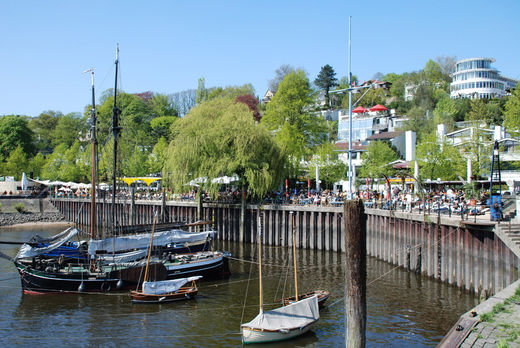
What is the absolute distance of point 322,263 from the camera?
128ft

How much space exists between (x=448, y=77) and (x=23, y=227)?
11443cm

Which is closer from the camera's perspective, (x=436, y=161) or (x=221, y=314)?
(x=221, y=314)

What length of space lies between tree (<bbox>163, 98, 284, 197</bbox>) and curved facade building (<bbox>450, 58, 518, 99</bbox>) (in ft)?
270

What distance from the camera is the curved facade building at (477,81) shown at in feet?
389

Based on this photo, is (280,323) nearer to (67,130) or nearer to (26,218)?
(26,218)

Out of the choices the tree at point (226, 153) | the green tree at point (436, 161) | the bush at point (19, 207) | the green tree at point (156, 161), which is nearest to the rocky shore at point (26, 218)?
the bush at point (19, 207)

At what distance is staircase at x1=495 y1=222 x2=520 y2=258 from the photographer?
23562 mm

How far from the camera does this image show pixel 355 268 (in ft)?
47.3

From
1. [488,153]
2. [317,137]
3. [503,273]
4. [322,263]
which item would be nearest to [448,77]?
[317,137]

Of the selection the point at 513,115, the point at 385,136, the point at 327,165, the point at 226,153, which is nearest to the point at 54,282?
the point at 226,153

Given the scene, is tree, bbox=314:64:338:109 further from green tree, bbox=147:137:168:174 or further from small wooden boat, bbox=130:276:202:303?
small wooden boat, bbox=130:276:202:303

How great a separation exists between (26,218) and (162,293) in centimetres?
5719

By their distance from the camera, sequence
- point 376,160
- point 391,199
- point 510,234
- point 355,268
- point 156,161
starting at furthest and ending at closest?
point 156,161
point 376,160
point 391,199
point 510,234
point 355,268

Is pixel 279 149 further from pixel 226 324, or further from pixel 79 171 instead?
pixel 79 171
